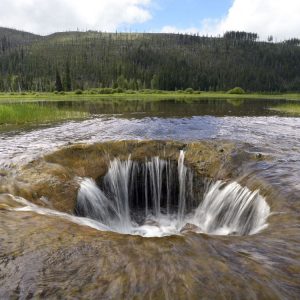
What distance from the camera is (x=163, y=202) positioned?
691 inches

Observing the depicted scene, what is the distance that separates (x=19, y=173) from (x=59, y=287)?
28.3ft

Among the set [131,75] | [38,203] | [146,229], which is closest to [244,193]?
[146,229]

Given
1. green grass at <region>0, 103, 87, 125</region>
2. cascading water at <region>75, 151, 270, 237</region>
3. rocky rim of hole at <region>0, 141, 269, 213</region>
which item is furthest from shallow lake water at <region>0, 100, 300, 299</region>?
green grass at <region>0, 103, 87, 125</region>

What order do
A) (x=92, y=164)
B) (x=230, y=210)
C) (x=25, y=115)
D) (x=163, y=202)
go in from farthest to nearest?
(x=25, y=115) → (x=163, y=202) → (x=92, y=164) → (x=230, y=210)

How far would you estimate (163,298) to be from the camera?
616 cm

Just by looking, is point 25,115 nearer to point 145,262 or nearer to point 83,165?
point 83,165

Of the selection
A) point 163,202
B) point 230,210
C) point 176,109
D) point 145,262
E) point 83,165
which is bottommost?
point 163,202

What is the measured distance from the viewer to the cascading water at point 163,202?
1288 centimetres

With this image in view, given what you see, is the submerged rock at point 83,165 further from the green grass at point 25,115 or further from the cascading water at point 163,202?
the green grass at point 25,115

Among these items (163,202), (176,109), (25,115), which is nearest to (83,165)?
(163,202)

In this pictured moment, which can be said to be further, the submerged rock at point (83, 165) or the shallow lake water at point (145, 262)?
the submerged rock at point (83, 165)

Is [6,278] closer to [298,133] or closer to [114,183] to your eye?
[114,183]

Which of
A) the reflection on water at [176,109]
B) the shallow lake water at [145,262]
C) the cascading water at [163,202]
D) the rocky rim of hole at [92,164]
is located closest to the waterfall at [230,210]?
the cascading water at [163,202]

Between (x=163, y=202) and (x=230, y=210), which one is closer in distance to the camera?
(x=230, y=210)
